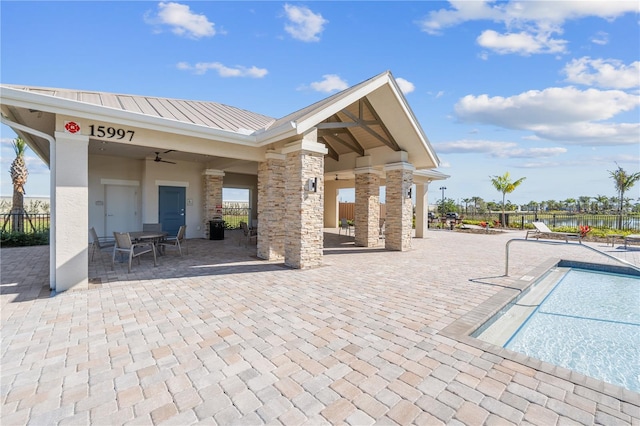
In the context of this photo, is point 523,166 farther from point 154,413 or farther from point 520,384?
point 154,413

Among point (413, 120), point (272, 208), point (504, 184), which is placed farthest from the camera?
point (504, 184)

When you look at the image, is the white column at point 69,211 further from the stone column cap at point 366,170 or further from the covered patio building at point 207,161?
the stone column cap at point 366,170

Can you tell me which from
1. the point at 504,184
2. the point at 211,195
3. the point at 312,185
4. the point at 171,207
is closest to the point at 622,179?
the point at 504,184

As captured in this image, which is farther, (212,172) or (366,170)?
(212,172)

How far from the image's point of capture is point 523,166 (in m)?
21.2

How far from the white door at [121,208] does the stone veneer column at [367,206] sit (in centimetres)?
998

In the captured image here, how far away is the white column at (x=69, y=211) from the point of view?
18.2ft

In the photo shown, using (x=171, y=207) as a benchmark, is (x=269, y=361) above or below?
below

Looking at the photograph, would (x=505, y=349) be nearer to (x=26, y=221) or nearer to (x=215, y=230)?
(x=215, y=230)

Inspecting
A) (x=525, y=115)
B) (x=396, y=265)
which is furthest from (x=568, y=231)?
(x=396, y=265)

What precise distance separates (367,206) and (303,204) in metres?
4.94

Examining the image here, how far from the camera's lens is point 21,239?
11.3m

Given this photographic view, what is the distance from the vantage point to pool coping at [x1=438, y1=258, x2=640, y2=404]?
268 cm

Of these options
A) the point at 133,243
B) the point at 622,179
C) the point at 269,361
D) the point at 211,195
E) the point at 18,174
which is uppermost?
the point at 622,179
